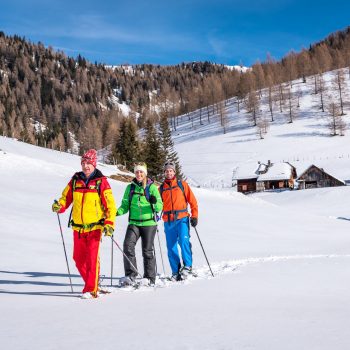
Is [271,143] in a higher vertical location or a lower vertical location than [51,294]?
higher

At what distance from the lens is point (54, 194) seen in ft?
63.9

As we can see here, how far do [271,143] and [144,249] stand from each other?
7969cm

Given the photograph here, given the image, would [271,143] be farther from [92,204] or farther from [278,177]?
[92,204]

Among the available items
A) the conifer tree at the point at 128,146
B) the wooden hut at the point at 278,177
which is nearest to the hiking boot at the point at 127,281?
the conifer tree at the point at 128,146

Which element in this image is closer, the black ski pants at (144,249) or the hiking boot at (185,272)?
the black ski pants at (144,249)

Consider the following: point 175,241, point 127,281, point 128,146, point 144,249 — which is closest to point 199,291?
point 127,281

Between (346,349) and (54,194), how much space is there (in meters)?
18.2

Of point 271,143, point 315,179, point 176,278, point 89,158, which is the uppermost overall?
point 271,143

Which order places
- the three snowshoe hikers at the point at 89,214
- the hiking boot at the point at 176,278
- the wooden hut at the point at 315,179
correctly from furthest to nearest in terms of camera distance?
1. the wooden hut at the point at 315,179
2. the hiking boot at the point at 176,278
3. the three snowshoe hikers at the point at 89,214

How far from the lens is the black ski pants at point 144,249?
6.69m

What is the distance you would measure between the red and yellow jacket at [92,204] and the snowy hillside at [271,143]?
197 ft

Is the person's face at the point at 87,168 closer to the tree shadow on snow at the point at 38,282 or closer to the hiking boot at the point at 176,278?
the tree shadow on snow at the point at 38,282

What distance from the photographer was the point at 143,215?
690cm

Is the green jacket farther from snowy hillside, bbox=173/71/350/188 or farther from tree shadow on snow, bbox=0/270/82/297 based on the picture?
snowy hillside, bbox=173/71/350/188
